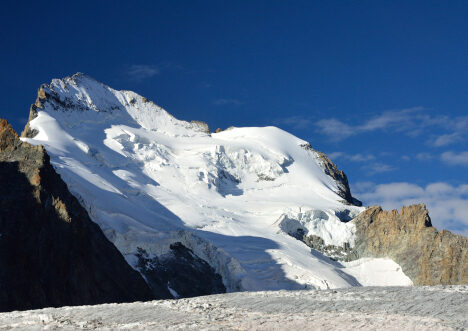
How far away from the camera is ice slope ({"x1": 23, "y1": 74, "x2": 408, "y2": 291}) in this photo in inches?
4348

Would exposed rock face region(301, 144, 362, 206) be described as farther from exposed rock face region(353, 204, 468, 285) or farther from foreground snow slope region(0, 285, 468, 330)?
foreground snow slope region(0, 285, 468, 330)

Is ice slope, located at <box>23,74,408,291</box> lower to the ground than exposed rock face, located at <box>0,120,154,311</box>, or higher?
higher

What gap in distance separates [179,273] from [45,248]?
36664 millimetres

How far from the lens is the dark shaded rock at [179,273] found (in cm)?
9214

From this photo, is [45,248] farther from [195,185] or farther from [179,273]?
[195,185]

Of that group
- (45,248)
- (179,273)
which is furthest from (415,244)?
(45,248)

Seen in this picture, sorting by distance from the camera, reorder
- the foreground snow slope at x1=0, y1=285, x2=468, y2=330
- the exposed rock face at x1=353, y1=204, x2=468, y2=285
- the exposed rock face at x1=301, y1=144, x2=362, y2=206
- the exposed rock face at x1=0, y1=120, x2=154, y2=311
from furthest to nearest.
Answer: the exposed rock face at x1=301, y1=144, x2=362, y2=206 → the exposed rock face at x1=353, y1=204, x2=468, y2=285 → the exposed rock face at x1=0, y1=120, x2=154, y2=311 → the foreground snow slope at x1=0, y1=285, x2=468, y2=330

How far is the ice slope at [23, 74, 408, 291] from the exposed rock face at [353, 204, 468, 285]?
364cm

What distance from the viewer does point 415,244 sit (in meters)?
140

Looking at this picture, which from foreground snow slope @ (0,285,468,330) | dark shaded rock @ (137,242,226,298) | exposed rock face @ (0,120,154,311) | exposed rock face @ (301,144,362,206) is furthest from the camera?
exposed rock face @ (301,144,362,206)

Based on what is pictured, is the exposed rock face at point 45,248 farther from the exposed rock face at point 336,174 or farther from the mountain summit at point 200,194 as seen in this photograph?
the exposed rock face at point 336,174

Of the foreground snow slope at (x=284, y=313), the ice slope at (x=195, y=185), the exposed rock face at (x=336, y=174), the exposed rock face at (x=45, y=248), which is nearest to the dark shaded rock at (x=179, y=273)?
the ice slope at (x=195, y=185)

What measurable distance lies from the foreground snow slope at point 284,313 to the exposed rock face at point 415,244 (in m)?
106

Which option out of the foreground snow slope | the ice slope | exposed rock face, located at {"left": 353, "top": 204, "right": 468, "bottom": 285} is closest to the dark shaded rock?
the ice slope
